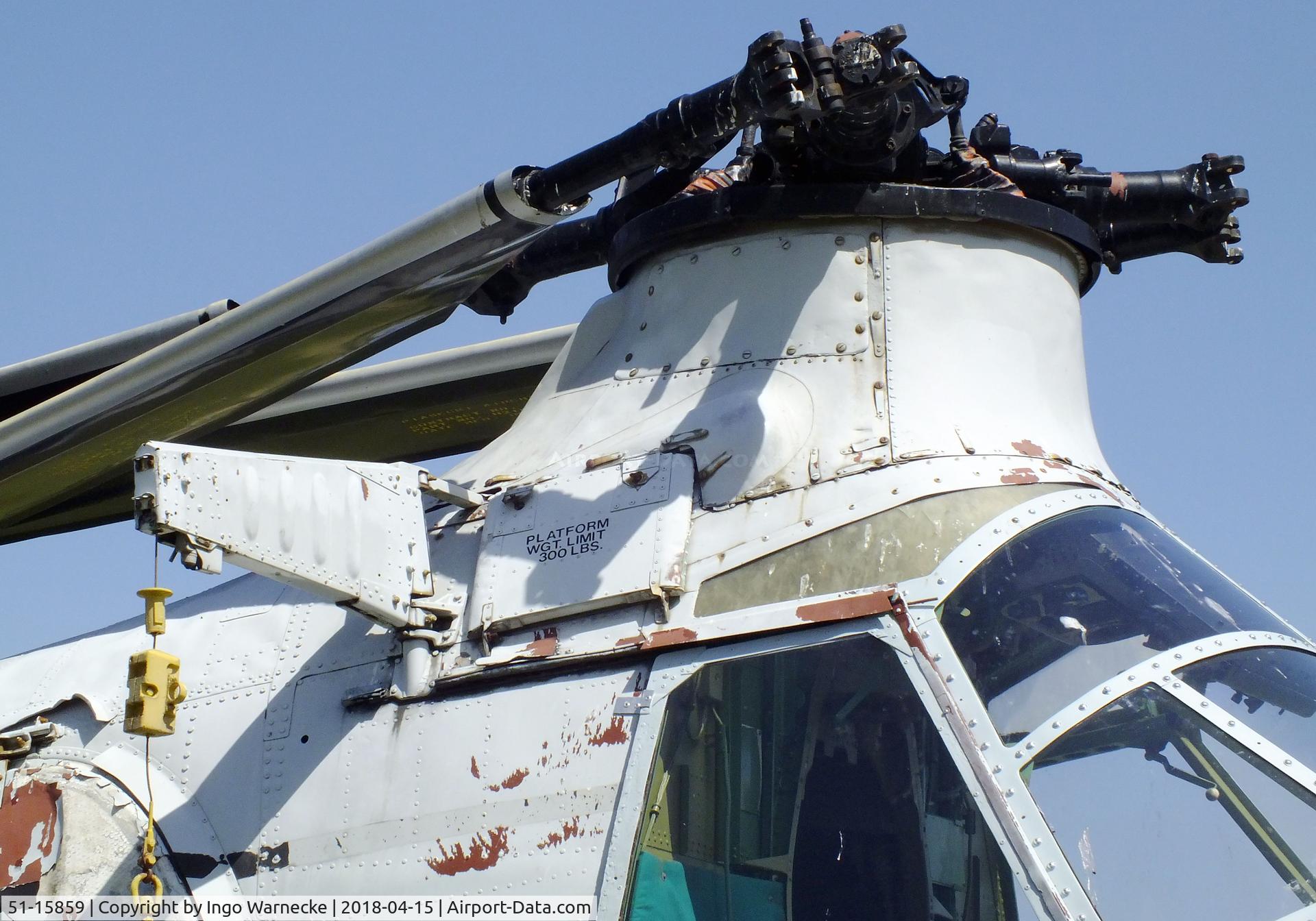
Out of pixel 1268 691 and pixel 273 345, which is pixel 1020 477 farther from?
pixel 273 345

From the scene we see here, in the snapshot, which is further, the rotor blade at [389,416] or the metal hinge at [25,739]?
the rotor blade at [389,416]

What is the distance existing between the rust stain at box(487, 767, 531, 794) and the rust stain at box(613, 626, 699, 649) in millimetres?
408

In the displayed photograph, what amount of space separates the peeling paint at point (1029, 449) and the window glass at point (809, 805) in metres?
0.89

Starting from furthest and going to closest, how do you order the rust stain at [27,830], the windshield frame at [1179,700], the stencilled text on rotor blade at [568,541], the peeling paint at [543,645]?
the rust stain at [27,830] → the stencilled text on rotor blade at [568,541] → the peeling paint at [543,645] → the windshield frame at [1179,700]

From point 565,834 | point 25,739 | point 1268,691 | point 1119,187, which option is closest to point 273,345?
point 25,739

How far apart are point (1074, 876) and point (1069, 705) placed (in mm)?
422

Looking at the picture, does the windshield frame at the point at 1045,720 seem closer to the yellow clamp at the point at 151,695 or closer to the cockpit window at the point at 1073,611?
the cockpit window at the point at 1073,611

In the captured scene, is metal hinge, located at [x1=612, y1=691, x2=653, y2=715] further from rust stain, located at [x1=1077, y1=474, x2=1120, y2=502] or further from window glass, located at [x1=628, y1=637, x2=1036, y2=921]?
rust stain, located at [x1=1077, y1=474, x2=1120, y2=502]

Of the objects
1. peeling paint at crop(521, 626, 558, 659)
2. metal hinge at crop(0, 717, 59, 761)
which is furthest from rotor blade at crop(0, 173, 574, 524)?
peeling paint at crop(521, 626, 558, 659)

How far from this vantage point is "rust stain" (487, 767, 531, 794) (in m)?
3.96

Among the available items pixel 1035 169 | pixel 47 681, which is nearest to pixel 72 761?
pixel 47 681

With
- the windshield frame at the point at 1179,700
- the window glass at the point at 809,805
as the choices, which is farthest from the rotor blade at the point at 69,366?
the windshield frame at the point at 1179,700

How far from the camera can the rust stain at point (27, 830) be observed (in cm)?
443

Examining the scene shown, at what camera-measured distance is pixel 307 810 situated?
14.1 ft
